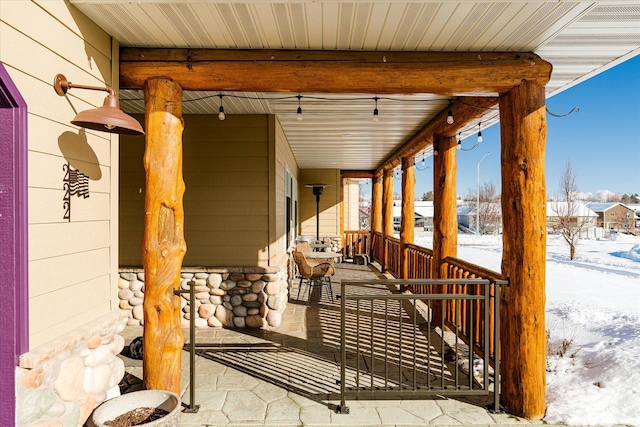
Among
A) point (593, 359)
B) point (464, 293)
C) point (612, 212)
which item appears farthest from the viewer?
point (612, 212)

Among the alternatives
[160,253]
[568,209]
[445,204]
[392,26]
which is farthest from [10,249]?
[568,209]

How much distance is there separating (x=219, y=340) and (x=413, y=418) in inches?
91.9

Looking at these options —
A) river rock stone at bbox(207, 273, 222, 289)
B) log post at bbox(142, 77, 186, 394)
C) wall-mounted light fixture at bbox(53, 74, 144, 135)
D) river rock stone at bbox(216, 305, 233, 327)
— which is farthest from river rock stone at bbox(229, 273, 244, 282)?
wall-mounted light fixture at bbox(53, 74, 144, 135)

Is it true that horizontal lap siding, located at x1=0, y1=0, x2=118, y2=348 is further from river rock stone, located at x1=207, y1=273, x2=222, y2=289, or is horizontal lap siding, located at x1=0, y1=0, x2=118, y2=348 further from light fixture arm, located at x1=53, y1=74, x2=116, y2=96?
river rock stone, located at x1=207, y1=273, x2=222, y2=289

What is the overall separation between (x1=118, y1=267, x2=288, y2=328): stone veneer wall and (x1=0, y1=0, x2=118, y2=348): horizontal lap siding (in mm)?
1892

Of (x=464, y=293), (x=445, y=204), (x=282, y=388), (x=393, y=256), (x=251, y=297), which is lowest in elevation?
(x=282, y=388)

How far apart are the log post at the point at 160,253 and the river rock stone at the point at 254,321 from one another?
184cm

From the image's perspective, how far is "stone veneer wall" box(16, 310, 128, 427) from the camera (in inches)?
72.7

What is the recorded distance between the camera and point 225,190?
461 cm

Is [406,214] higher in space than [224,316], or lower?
higher

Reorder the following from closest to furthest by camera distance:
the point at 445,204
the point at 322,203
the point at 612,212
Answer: the point at 445,204
the point at 322,203
the point at 612,212

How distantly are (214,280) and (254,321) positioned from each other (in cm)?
70

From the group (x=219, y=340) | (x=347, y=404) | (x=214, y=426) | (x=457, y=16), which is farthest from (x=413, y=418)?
(x=457, y=16)

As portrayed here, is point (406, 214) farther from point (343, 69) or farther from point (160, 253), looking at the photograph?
point (160, 253)
